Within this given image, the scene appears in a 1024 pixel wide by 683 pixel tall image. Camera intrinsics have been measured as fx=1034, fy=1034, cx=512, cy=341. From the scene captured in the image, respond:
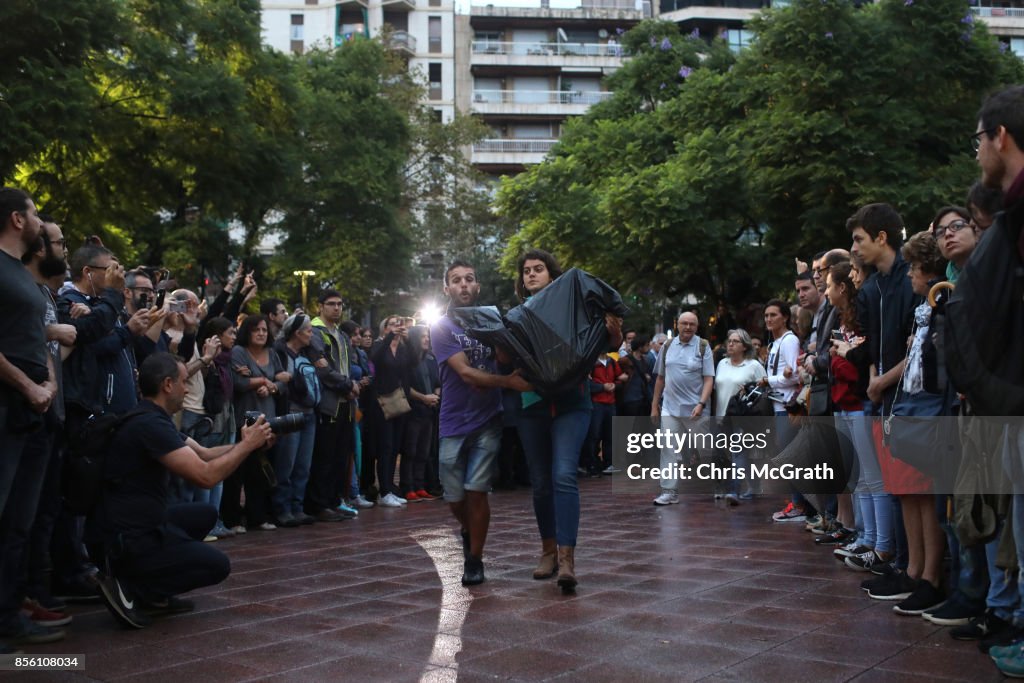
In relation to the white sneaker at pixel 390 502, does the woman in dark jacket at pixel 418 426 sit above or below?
above

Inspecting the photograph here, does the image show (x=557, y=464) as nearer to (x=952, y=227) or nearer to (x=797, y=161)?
(x=952, y=227)

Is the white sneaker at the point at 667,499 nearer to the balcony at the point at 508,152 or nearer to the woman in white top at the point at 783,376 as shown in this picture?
the woman in white top at the point at 783,376

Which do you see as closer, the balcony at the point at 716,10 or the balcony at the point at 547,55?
the balcony at the point at 716,10

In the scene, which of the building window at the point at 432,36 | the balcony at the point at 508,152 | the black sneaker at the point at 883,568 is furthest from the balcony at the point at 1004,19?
the black sneaker at the point at 883,568

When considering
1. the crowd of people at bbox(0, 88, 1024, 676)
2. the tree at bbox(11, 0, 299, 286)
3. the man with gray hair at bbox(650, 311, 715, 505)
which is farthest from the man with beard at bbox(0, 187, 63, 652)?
the tree at bbox(11, 0, 299, 286)

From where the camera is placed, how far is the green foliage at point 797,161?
22.6 meters

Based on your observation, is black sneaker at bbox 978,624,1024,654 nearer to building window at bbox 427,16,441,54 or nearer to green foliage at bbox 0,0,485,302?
green foliage at bbox 0,0,485,302

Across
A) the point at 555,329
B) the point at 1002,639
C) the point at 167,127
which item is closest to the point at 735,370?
the point at 555,329

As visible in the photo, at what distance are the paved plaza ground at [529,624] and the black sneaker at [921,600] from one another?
0.27ft

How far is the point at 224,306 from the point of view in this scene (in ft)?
34.0

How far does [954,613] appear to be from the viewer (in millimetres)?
5207

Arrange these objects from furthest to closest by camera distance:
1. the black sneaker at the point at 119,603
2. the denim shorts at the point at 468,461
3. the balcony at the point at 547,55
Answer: the balcony at the point at 547,55, the denim shorts at the point at 468,461, the black sneaker at the point at 119,603

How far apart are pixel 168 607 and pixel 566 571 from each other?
2.28 metres

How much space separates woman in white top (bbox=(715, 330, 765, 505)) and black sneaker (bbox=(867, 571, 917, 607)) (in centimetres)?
527
